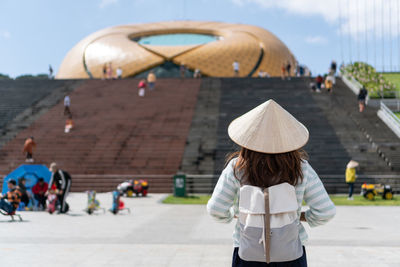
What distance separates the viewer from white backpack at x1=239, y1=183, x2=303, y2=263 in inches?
103

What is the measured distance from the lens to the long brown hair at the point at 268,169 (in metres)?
2.70

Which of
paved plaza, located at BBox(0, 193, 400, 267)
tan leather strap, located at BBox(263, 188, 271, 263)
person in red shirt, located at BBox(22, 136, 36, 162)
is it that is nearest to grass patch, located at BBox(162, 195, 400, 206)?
paved plaza, located at BBox(0, 193, 400, 267)

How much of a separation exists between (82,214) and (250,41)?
41.3 metres

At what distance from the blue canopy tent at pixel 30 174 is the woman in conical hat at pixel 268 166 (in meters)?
10.5

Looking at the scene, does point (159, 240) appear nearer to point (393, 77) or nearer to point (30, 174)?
point (30, 174)

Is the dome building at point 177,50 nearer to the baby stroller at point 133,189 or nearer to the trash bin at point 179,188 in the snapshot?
the baby stroller at point 133,189

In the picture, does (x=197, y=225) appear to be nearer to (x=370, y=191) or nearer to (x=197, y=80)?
(x=370, y=191)

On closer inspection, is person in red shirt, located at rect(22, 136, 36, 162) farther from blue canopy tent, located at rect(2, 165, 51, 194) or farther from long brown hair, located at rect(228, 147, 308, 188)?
long brown hair, located at rect(228, 147, 308, 188)

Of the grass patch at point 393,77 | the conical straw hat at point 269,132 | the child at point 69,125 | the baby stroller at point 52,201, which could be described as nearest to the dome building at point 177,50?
the grass patch at point 393,77

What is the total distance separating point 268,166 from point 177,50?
46.4m

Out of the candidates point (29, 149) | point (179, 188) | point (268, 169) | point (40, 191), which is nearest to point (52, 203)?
point (40, 191)

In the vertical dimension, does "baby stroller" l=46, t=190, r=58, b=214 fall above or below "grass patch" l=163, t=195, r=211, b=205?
above

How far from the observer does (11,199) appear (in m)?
10.7

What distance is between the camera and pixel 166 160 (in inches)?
773
